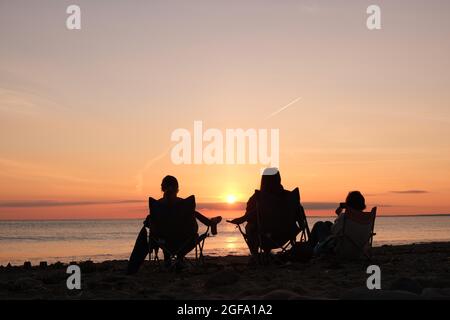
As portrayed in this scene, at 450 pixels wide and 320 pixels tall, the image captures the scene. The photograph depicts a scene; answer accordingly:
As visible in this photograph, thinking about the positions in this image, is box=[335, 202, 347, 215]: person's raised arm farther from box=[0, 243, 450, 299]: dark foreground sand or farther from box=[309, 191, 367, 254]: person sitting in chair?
box=[0, 243, 450, 299]: dark foreground sand

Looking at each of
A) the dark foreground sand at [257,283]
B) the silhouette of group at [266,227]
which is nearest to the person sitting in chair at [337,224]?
the silhouette of group at [266,227]

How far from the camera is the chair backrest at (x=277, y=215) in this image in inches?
357

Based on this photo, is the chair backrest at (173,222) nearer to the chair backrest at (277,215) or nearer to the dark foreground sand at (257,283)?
the dark foreground sand at (257,283)

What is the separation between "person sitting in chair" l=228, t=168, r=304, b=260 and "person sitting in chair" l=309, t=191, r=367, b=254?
673 mm

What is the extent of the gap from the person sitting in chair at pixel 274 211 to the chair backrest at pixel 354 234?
764 mm

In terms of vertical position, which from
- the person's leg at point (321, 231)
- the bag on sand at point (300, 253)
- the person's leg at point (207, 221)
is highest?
the person's leg at point (207, 221)

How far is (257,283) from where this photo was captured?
7023 millimetres

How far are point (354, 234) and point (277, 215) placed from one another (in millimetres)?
1375

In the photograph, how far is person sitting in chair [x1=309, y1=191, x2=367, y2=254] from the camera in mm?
9281
